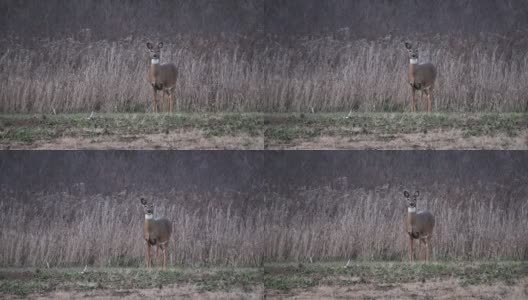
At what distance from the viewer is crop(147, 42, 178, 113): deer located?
16.6 ft

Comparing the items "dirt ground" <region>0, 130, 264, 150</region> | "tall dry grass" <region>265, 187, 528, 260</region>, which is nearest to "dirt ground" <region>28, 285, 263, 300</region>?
"tall dry grass" <region>265, 187, 528, 260</region>

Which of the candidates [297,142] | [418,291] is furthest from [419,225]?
[297,142]

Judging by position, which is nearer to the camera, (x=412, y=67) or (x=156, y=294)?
(x=156, y=294)

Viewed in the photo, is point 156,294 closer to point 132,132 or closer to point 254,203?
point 254,203

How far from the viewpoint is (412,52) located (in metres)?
5.06

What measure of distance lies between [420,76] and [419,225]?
29.8 inches

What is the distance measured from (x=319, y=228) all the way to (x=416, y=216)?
493mm

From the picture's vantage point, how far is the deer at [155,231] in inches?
197

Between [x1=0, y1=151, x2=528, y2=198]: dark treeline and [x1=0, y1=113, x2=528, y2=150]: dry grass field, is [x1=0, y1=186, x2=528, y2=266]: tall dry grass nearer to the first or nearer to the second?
[x1=0, y1=151, x2=528, y2=198]: dark treeline

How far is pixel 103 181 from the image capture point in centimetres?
501

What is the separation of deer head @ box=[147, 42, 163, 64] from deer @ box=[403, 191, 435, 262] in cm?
143

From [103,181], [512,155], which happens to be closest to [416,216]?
[512,155]

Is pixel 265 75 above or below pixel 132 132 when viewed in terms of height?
above

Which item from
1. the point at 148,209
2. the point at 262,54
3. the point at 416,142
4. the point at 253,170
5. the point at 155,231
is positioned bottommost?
the point at 155,231
